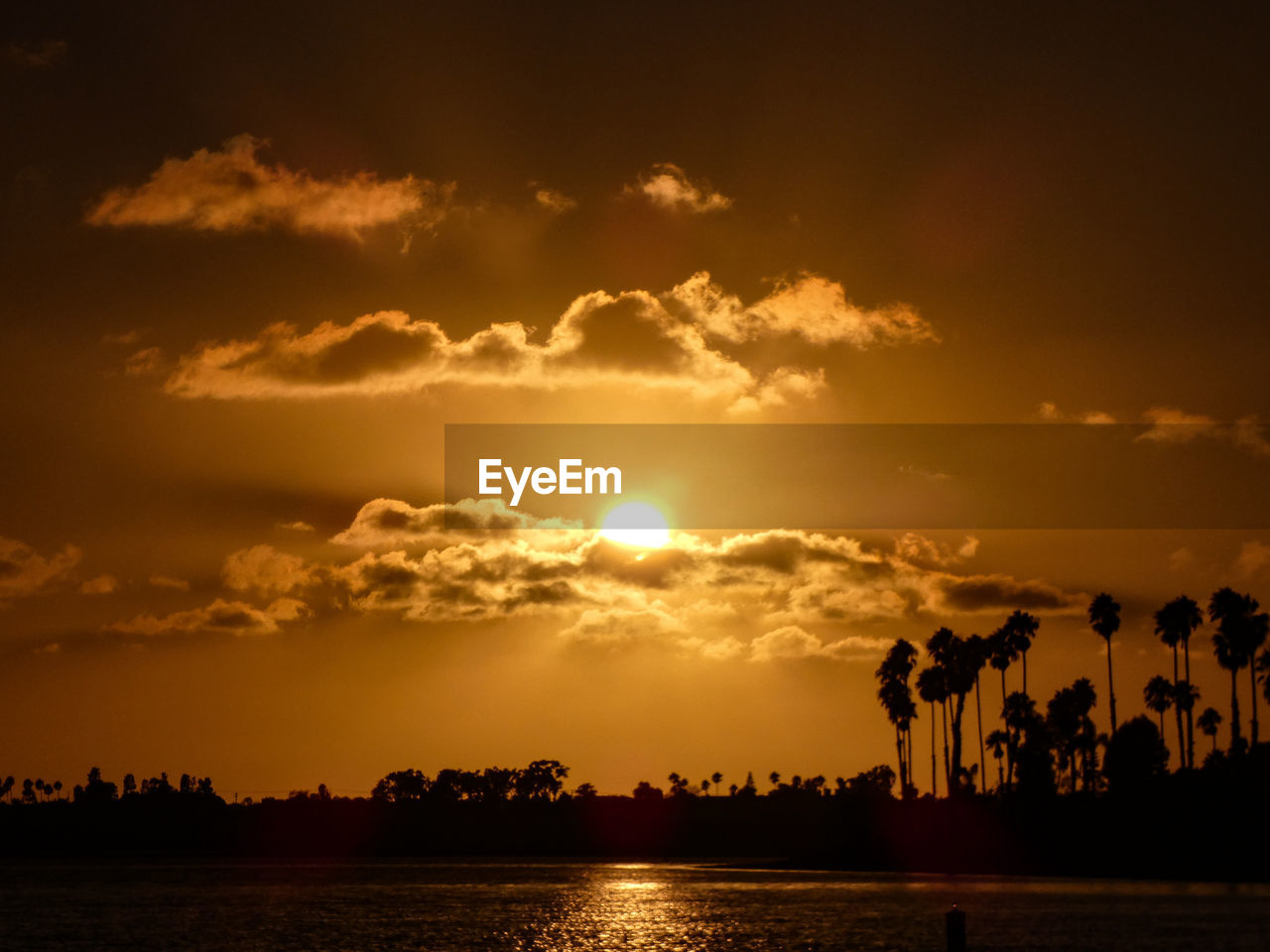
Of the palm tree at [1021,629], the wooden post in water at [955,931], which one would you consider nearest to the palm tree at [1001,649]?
the palm tree at [1021,629]

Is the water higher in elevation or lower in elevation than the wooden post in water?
lower

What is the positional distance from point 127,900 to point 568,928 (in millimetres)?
59738

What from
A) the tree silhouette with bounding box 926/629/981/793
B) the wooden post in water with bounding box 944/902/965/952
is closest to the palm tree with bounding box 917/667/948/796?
the tree silhouette with bounding box 926/629/981/793

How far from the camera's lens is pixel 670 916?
11850 cm

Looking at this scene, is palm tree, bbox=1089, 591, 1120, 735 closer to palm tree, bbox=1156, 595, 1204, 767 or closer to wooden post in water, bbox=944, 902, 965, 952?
palm tree, bbox=1156, 595, 1204, 767

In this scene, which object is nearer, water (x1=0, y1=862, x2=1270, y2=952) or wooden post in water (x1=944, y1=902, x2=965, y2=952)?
wooden post in water (x1=944, y1=902, x2=965, y2=952)

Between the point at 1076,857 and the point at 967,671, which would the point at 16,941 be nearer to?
the point at 1076,857

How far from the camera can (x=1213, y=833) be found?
13850 centimetres

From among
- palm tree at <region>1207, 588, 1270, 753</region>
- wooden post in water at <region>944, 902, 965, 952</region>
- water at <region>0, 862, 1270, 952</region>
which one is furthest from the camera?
palm tree at <region>1207, 588, 1270, 753</region>

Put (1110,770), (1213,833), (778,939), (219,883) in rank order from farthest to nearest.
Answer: (219,883) → (1110,770) → (1213,833) → (778,939)

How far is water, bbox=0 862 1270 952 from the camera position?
88.4 meters

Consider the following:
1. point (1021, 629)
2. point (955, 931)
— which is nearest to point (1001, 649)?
point (1021, 629)

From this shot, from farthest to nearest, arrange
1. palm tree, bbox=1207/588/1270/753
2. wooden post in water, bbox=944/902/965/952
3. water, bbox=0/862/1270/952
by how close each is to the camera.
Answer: palm tree, bbox=1207/588/1270/753 < water, bbox=0/862/1270/952 < wooden post in water, bbox=944/902/965/952

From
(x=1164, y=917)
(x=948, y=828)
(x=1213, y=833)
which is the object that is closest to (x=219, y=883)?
(x=948, y=828)
